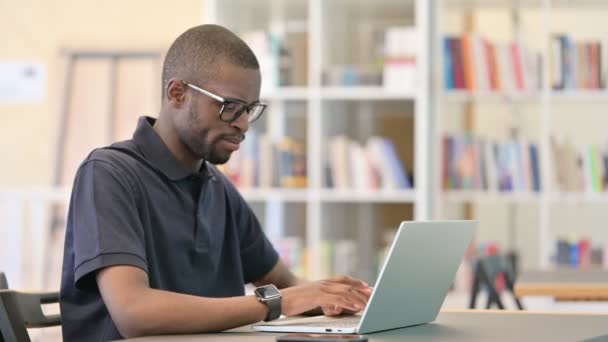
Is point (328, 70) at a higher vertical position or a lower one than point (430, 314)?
higher

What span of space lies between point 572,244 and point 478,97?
77cm

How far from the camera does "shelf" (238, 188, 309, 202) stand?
16.1ft

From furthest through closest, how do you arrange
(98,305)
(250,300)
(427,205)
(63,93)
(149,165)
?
(63,93), (427,205), (149,165), (98,305), (250,300)

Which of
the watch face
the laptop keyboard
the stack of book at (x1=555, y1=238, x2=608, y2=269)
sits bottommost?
the stack of book at (x1=555, y1=238, x2=608, y2=269)

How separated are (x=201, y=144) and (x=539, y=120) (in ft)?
13.8

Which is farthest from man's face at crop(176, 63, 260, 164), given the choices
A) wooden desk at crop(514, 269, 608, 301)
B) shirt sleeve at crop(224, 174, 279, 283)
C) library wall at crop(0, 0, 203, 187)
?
library wall at crop(0, 0, 203, 187)

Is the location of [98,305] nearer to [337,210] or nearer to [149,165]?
[149,165]

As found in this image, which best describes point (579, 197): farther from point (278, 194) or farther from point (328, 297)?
point (328, 297)

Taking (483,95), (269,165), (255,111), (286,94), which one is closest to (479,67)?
(483,95)

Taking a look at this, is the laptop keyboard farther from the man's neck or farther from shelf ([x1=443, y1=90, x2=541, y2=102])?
shelf ([x1=443, y1=90, x2=541, y2=102])

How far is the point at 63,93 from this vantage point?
7531 millimetres

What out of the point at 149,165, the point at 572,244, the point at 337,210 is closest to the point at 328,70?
the point at 337,210

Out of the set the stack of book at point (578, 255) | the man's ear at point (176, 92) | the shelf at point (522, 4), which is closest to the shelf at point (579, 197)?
the stack of book at point (578, 255)

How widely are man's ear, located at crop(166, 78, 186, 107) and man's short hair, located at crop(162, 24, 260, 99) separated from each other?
0.6 inches
